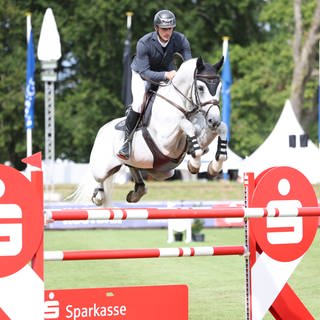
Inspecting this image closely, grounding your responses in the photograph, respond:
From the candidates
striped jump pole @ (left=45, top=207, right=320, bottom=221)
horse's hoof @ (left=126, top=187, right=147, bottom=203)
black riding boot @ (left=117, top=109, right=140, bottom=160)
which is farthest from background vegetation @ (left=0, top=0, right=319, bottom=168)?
striped jump pole @ (left=45, top=207, right=320, bottom=221)

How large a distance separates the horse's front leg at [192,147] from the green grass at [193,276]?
4.38ft

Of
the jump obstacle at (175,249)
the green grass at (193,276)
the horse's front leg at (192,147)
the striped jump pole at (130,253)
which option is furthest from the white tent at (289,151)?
the striped jump pole at (130,253)

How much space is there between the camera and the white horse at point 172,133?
7980 millimetres

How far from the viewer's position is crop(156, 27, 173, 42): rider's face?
8625 millimetres

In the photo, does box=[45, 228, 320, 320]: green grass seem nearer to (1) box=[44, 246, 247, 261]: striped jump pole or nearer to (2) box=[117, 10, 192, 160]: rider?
(1) box=[44, 246, 247, 261]: striped jump pole

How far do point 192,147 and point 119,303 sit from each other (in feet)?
7.74

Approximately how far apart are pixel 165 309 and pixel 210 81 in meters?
2.66

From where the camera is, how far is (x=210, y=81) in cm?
805

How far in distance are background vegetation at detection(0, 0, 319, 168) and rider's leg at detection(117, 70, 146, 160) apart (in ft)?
94.3

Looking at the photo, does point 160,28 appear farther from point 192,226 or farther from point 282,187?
point 192,226

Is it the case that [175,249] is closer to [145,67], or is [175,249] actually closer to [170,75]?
[170,75]

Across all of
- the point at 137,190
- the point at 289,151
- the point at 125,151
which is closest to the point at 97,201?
the point at 137,190

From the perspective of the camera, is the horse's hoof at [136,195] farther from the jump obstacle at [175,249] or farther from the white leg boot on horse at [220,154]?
the jump obstacle at [175,249]

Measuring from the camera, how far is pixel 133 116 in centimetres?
905
